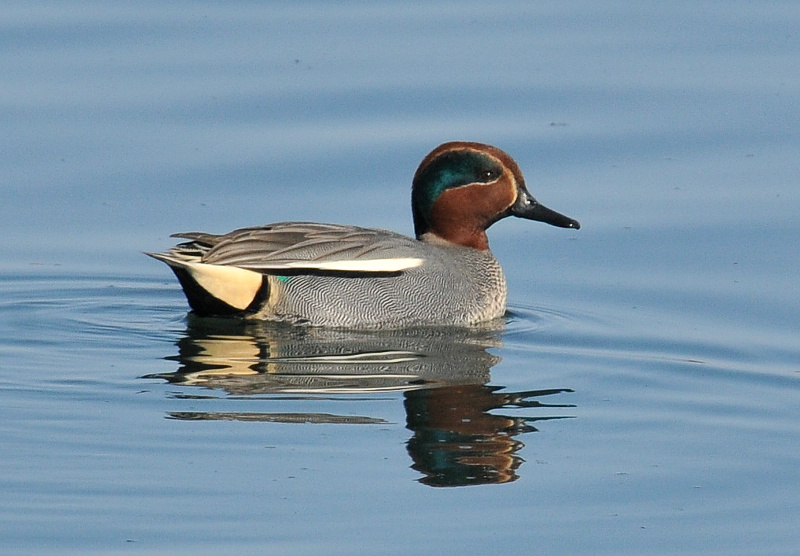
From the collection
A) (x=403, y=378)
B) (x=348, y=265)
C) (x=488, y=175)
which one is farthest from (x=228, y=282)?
(x=488, y=175)

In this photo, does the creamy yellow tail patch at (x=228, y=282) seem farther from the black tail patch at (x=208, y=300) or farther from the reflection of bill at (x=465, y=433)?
the reflection of bill at (x=465, y=433)

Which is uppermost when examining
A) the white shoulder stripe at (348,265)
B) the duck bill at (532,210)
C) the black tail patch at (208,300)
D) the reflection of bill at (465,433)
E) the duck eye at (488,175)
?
the duck eye at (488,175)

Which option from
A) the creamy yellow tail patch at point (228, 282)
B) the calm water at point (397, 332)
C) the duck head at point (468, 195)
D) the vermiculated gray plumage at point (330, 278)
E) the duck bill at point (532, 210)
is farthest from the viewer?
the duck bill at point (532, 210)

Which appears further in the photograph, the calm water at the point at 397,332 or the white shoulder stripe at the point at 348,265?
the white shoulder stripe at the point at 348,265

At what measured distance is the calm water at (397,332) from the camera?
606cm

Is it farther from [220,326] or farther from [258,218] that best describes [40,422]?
[258,218]

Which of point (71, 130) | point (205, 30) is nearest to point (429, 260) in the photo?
point (71, 130)

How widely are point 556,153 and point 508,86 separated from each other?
1407 mm

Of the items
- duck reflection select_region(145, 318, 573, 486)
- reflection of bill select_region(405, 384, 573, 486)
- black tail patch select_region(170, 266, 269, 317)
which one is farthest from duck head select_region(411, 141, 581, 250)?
reflection of bill select_region(405, 384, 573, 486)

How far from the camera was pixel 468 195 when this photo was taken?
32.0 ft

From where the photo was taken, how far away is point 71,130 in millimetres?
11992

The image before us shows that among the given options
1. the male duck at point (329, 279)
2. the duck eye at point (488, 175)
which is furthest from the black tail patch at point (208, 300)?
the duck eye at point (488, 175)

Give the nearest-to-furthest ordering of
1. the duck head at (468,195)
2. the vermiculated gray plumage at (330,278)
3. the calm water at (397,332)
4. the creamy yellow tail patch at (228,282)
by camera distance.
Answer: the calm water at (397,332) < the creamy yellow tail patch at (228,282) < the vermiculated gray plumage at (330,278) < the duck head at (468,195)

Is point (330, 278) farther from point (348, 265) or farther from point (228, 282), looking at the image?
point (228, 282)
